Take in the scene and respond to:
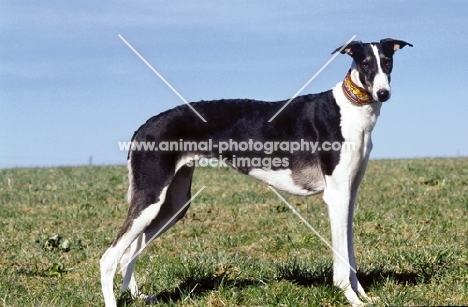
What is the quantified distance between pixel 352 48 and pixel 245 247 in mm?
3806

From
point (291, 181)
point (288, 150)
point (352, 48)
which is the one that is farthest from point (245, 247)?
point (352, 48)

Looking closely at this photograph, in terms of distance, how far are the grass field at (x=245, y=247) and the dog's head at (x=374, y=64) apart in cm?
196

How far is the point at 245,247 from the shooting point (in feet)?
32.1

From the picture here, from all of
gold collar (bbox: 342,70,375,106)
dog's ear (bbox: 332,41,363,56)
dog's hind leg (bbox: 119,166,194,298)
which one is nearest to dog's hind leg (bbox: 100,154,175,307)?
dog's hind leg (bbox: 119,166,194,298)

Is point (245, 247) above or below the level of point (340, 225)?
below

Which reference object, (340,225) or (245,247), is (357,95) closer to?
(340,225)

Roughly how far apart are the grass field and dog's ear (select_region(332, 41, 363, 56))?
92.7 inches

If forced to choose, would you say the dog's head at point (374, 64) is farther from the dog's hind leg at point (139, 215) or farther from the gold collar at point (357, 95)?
the dog's hind leg at point (139, 215)

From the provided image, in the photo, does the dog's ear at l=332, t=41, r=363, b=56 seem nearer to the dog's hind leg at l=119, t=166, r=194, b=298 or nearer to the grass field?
the dog's hind leg at l=119, t=166, r=194, b=298

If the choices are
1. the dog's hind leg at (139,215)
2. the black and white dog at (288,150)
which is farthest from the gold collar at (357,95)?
the dog's hind leg at (139,215)

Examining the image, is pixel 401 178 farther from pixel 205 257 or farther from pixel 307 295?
pixel 307 295

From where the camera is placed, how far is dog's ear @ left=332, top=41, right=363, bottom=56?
6938 millimetres

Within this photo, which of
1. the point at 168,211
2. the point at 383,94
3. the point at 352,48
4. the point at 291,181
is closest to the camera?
the point at 383,94

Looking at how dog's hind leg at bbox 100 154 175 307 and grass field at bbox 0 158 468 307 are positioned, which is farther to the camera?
grass field at bbox 0 158 468 307
